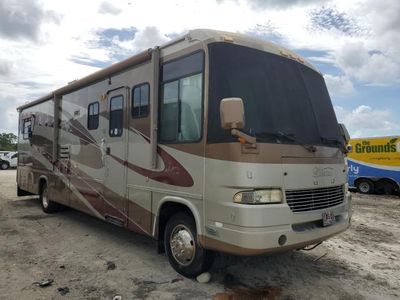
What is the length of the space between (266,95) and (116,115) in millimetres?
3084

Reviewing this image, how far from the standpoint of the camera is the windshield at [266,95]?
478 cm

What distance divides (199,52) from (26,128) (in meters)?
9.32

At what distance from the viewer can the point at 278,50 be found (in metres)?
5.49

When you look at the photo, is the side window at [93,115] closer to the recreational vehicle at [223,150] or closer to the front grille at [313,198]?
the recreational vehicle at [223,150]

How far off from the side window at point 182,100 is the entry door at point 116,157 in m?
1.22

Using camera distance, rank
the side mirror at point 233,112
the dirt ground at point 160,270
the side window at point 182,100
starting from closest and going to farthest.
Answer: the side mirror at point 233,112 < the dirt ground at point 160,270 < the side window at point 182,100

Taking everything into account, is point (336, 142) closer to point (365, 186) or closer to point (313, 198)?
point (313, 198)

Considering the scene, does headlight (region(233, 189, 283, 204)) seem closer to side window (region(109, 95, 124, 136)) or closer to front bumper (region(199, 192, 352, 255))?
front bumper (region(199, 192, 352, 255))

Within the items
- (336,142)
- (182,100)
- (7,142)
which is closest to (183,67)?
(182,100)

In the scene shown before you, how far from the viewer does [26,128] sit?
12.6 m

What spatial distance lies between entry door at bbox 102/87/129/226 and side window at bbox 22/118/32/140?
590cm

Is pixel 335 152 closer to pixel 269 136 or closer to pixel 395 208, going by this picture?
pixel 269 136

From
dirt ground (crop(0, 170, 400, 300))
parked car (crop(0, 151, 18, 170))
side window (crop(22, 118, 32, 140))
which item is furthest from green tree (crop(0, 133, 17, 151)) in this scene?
dirt ground (crop(0, 170, 400, 300))

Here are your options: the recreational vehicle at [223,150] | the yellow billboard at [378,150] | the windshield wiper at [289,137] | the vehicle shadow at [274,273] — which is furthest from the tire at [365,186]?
the windshield wiper at [289,137]
